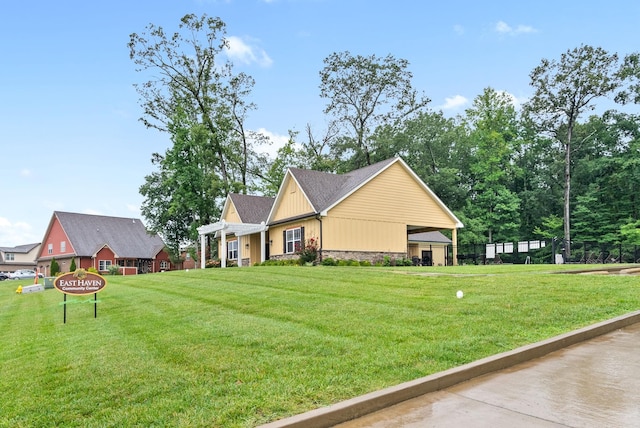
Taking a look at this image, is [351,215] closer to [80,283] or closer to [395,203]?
[395,203]

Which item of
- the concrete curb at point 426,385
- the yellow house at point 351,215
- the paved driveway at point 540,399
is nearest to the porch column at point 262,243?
the yellow house at point 351,215

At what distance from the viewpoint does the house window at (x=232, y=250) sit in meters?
31.9

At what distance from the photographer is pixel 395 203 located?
2503cm

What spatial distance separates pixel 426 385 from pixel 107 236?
51286mm

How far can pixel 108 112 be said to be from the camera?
22.4m

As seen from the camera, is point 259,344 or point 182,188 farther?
point 182,188

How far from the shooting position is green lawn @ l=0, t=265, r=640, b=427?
4.32 metres

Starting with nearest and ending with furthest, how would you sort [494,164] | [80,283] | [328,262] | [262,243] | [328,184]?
[80,283]
[328,262]
[328,184]
[262,243]
[494,164]

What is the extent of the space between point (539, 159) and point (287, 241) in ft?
98.2

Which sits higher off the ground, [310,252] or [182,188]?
[182,188]

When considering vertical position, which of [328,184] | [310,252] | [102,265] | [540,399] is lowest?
[102,265]

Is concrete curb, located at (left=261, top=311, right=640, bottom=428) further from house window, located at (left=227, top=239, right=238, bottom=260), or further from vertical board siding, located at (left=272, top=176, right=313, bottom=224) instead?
house window, located at (left=227, top=239, right=238, bottom=260)

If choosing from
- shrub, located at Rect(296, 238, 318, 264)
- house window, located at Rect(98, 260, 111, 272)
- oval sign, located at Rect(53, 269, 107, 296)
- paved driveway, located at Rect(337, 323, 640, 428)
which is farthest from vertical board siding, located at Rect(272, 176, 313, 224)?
house window, located at Rect(98, 260, 111, 272)

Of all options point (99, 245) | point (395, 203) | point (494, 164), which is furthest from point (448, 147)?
point (99, 245)
